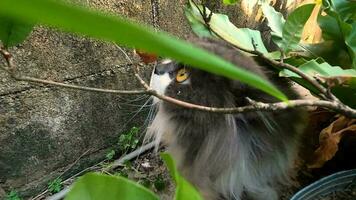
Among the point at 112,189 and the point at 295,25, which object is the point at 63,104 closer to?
the point at 295,25

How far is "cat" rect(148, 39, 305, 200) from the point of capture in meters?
1.09

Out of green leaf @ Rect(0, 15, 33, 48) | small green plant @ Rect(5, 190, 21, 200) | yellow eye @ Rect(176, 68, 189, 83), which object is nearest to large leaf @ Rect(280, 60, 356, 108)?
yellow eye @ Rect(176, 68, 189, 83)

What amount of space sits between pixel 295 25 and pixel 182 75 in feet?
1.24

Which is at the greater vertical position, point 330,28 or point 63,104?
point 330,28

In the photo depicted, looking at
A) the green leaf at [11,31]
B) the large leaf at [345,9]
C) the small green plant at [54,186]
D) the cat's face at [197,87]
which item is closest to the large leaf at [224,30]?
the cat's face at [197,87]

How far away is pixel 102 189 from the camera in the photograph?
12.1 inches

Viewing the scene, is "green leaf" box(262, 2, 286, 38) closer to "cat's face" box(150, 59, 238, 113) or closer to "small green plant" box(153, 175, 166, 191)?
"cat's face" box(150, 59, 238, 113)

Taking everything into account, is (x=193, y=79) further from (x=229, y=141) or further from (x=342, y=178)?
(x=342, y=178)

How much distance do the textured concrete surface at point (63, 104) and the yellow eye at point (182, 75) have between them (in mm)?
434

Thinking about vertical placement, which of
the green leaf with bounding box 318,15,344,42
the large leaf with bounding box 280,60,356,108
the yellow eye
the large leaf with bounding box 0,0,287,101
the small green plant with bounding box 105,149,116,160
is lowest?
the large leaf with bounding box 0,0,287,101

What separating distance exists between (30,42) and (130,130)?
584 millimetres

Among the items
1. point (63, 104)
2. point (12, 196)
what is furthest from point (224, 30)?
point (12, 196)

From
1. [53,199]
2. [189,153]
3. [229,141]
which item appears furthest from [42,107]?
[229,141]

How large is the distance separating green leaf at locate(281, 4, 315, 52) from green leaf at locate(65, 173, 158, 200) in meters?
0.69
